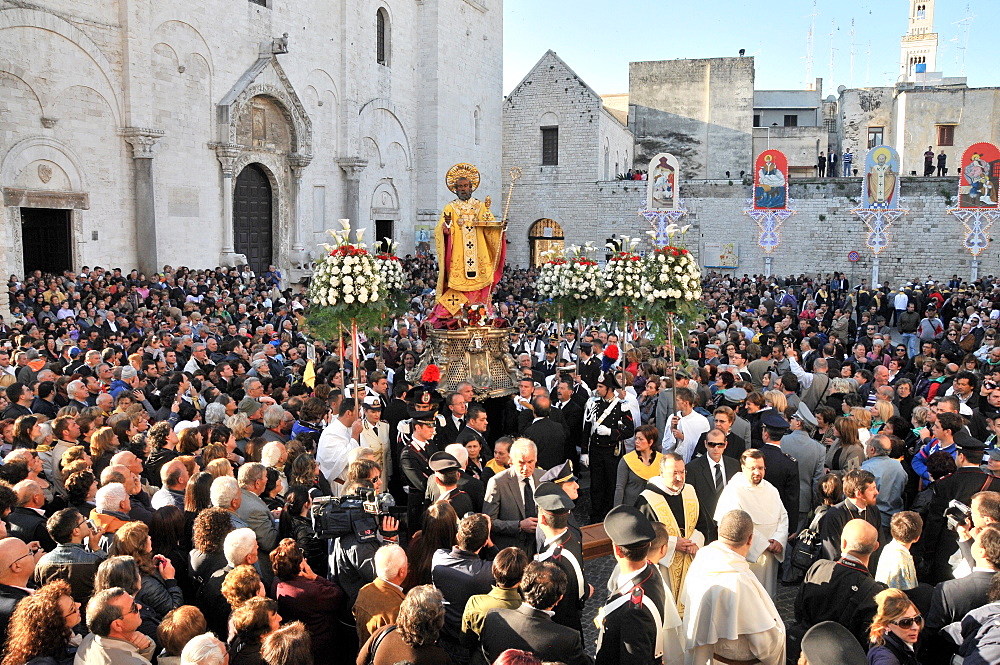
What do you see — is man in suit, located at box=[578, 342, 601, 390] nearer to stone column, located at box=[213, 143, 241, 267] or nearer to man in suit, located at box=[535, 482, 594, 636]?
man in suit, located at box=[535, 482, 594, 636]

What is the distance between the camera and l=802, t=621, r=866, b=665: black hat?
11.5 feet

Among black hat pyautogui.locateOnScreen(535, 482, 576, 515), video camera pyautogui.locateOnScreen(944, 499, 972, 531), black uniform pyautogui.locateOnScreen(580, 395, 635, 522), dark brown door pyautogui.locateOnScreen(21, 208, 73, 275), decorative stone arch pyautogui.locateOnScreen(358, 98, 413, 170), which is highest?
decorative stone arch pyautogui.locateOnScreen(358, 98, 413, 170)

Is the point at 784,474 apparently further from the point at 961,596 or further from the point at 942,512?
the point at 961,596

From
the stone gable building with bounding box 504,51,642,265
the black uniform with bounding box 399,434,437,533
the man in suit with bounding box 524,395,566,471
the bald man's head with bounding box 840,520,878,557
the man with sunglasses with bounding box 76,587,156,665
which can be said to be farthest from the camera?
the stone gable building with bounding box 504,51,642,265

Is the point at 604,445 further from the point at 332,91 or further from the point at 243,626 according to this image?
the point at 332,91

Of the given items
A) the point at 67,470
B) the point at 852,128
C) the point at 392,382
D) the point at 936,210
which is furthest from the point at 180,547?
the point at 852,128

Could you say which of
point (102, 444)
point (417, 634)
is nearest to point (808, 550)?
point (417, 634)

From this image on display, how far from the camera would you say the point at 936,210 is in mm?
32625

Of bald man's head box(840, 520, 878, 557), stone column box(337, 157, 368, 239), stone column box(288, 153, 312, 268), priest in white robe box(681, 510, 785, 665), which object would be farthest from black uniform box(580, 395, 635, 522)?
stone column box(337, 157, 368, 239)

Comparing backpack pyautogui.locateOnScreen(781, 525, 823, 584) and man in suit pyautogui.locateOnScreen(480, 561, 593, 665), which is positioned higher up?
man in suit pyautogui.locateOnScreen(480, 561, 593, 665)

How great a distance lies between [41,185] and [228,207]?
5.91 meters

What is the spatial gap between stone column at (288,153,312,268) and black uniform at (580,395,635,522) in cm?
2043

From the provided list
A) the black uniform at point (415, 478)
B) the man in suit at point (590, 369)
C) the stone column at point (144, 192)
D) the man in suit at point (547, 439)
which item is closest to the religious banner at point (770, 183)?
the stone column at point (144, 192)

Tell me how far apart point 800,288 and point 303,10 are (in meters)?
19.2
